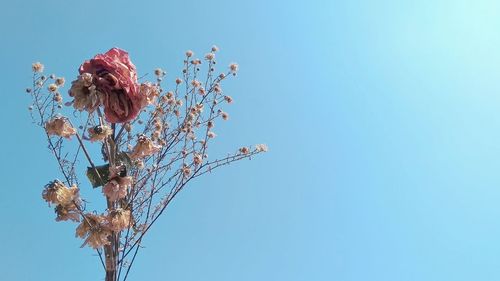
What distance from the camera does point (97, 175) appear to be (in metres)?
1.57

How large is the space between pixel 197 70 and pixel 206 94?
0.21 m

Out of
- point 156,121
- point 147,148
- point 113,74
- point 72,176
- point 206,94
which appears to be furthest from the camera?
point 206,94

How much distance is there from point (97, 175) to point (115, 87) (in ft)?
0.91

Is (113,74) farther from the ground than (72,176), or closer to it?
closer to it

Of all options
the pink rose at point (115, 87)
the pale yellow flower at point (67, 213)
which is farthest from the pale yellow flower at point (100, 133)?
the pale yellow flower at point (67, 213)

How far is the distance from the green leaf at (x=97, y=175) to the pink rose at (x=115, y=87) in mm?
176

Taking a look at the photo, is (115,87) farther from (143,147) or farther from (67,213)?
(67,213)

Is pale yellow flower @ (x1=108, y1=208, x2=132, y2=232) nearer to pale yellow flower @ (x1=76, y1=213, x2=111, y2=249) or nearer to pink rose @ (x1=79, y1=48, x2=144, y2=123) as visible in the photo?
pale yellow flower @ (x1=76, y1=213, x2=111, y2=249)

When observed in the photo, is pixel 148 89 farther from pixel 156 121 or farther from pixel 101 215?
pixel 156 121

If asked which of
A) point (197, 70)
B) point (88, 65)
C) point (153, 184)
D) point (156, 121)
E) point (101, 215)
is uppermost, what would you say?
point (197, 70)

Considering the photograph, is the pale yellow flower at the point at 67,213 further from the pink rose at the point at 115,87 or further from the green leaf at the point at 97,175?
the pink rose at the point at 115,87

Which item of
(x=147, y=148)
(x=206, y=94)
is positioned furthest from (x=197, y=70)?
(x=147, y=148)

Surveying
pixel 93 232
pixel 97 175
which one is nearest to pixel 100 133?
pixel 97 175

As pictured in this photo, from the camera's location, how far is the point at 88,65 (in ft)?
4.89
